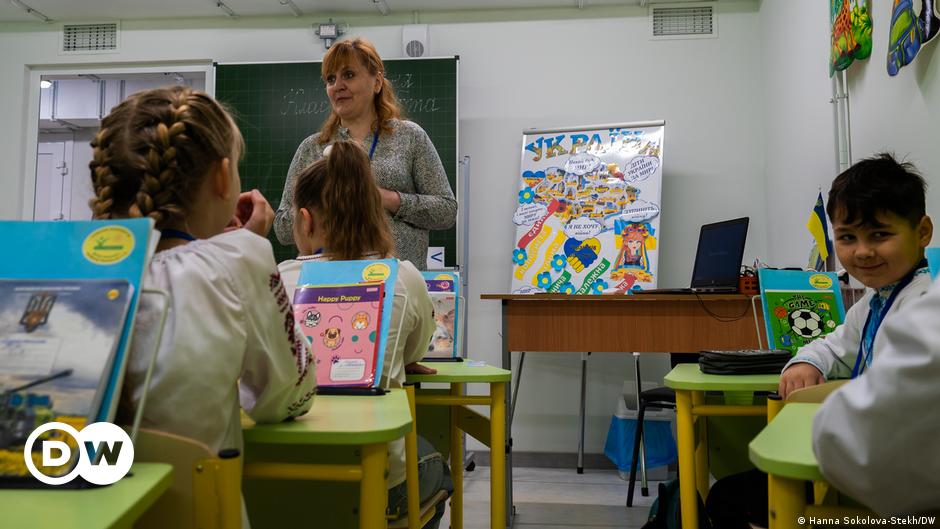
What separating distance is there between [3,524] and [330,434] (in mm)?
424

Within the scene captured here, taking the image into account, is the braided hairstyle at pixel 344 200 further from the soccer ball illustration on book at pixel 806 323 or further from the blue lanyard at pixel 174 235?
the soccer ball illustration on book at pixel 806 323

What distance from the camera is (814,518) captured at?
2.59 ft

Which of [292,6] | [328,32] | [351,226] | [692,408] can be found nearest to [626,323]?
[692,408]

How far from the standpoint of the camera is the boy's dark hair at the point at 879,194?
5.35 ft

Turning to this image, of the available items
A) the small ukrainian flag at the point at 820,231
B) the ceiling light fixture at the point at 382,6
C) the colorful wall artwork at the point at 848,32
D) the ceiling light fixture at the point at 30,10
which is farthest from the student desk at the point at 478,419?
the ceiling light fixture at the point at 30,10

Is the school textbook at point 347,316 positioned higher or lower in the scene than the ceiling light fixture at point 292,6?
lower

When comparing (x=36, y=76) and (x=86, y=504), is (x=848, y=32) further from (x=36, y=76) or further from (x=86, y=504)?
(x=36, y=76)

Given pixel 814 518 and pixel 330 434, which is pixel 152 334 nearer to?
pixel 330 434

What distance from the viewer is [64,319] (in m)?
0.72

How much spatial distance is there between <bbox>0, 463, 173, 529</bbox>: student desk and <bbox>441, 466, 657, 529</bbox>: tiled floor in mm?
2329

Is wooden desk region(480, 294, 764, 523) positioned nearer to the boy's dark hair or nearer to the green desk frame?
the boy's dark hair

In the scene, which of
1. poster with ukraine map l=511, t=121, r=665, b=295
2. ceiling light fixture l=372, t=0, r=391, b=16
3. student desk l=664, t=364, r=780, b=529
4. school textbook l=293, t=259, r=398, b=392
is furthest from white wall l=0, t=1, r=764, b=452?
school textbook l=293, t=259, r=398, b=392

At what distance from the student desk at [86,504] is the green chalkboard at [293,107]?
3553 millimetres

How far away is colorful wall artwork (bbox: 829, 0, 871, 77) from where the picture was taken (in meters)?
2.57
